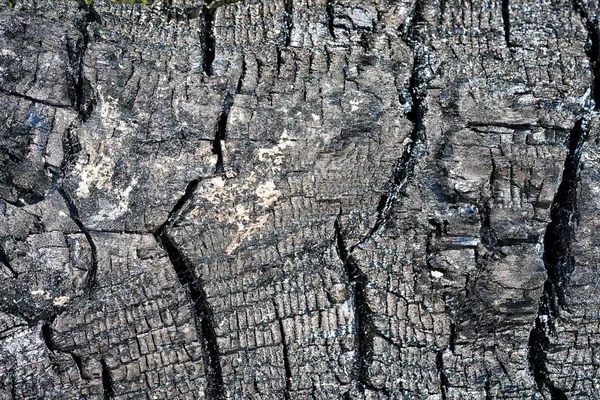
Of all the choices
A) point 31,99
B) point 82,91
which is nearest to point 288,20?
point 82,91

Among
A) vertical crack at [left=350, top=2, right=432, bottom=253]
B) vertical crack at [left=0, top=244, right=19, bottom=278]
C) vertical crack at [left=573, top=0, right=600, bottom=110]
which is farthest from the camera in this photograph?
vertical crack at [left=573, top=0, right=600, bottom=110]

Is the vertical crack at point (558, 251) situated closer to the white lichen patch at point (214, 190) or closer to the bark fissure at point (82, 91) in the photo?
the white lichen patch at point (214, 190)

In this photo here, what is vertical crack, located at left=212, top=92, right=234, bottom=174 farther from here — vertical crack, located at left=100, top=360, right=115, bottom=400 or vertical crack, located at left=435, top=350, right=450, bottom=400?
vertical crack, located at left=435, top=350, right=450, bottom=400

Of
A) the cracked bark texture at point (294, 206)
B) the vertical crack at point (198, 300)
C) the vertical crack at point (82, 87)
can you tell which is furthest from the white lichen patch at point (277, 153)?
the vertical crack at point (82, 87)

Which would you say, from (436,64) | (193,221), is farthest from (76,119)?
(436,64)

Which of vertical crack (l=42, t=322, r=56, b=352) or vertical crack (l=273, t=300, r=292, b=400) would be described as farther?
vertical crack (l=273, t=300, r=292, b=400)

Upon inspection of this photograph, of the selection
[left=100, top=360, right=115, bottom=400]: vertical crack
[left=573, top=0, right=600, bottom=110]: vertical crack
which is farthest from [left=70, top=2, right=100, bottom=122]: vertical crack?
[left=573, top=0, right=600, bottom=110]: vertical crack

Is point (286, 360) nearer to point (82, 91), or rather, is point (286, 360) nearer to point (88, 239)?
point (88, 239)
